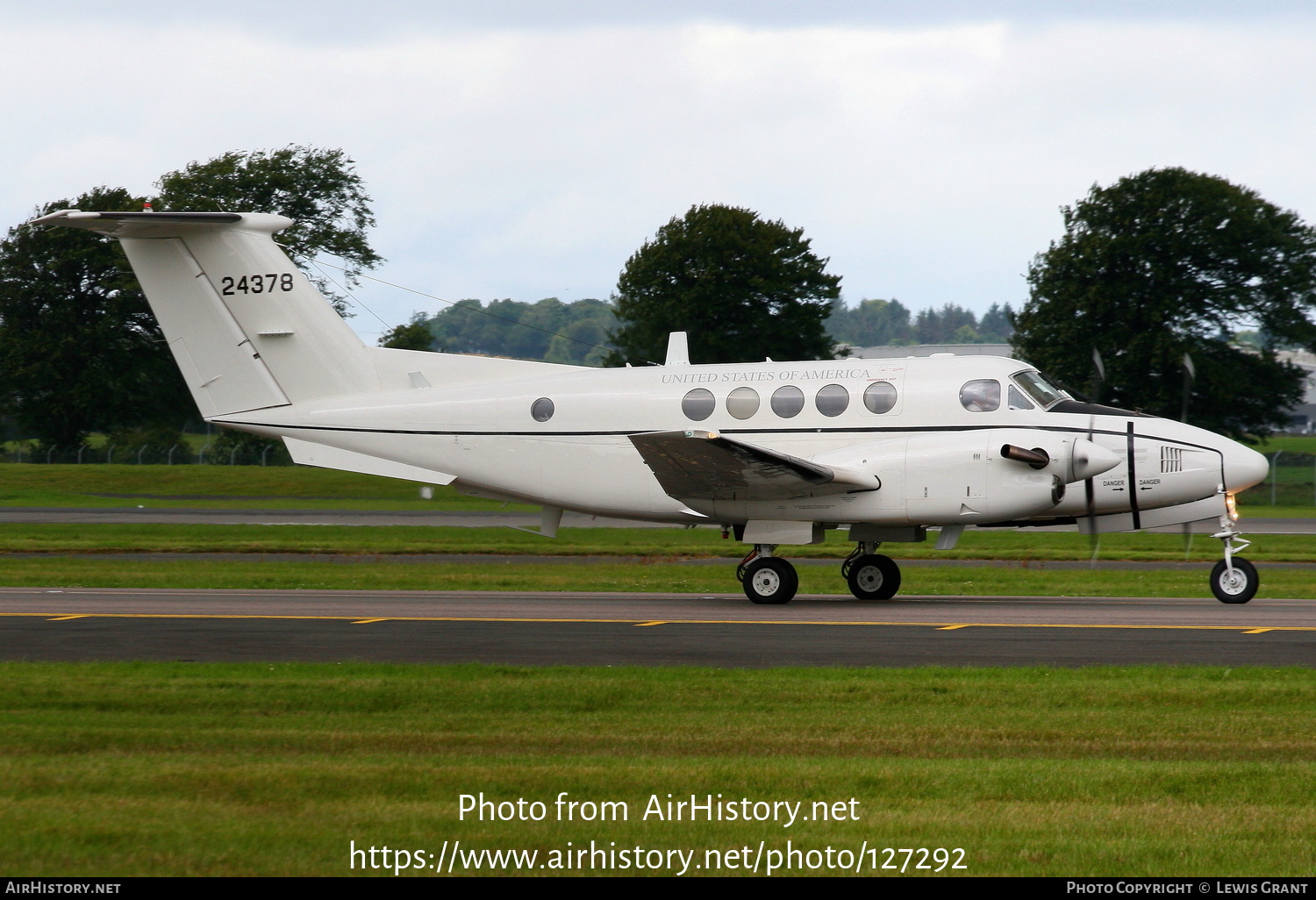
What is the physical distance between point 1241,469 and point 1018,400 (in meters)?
3.08

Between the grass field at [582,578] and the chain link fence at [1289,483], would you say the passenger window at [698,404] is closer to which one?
the grass field at [582,578]

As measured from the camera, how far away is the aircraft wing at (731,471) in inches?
681

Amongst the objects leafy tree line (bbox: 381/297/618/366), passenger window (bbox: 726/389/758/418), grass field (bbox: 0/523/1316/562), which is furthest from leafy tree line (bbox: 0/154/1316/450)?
leafy tree line (bbox: 381/297/618/366)

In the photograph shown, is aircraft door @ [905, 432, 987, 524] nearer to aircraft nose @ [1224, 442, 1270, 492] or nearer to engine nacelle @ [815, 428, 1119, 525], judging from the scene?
engine nacelle @ [815, 428, 1119, 525]

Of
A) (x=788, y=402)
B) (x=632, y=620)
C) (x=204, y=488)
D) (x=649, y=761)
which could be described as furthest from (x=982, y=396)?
(x=204, y=488)

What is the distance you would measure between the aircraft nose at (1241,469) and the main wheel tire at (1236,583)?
1051 millimetres

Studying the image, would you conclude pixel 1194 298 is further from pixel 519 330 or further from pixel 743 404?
pixel 519 330

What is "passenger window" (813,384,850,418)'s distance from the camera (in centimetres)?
1873

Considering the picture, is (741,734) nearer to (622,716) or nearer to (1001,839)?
(622,716)

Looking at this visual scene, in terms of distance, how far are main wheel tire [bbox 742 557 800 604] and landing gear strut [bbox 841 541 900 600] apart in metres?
1.16

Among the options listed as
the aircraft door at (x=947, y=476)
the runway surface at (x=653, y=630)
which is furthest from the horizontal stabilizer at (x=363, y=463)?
the aircraft door at (x=947, y=476)

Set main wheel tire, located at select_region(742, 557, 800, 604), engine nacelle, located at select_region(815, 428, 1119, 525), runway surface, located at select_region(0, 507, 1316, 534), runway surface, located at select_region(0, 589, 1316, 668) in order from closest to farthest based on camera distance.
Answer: runway surface, located at select_region(0, 589, 1316, 668), engine nacelle, located at select_region(815, 428, 1119, 525), main wheel tire, located at select_region(742, 557, 800, 604), runway surface, located at select_region(0, 507, 1316, 534)

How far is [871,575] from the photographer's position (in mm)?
19203

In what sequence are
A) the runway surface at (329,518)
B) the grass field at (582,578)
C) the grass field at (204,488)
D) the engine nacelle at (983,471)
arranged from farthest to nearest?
the grass field at (204,488) < the runway surface at (329,518) < the grass field at (582,578) < the engine nacelle at (983,471)
